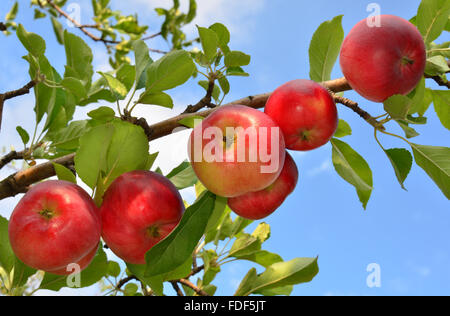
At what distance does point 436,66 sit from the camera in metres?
0.99

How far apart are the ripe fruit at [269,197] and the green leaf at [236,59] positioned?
16.0 inches

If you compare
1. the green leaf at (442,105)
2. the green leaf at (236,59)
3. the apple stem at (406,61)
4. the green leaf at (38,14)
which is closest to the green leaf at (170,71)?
the green leaf at (236,59)

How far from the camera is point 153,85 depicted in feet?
3.28

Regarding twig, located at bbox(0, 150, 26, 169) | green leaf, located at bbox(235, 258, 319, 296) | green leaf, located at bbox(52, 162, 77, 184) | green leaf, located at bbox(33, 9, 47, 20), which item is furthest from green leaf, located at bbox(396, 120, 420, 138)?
green leaf, located at bbox(33, 9, 47, 20)

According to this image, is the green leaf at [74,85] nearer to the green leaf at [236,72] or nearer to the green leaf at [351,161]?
the green leaf at [236,72]

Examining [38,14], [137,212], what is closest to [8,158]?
[137,212]

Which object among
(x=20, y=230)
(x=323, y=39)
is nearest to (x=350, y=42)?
(x=323, y=39)

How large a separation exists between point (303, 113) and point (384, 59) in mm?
204

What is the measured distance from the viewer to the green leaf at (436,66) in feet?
3.11

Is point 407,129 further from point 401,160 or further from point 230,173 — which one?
point 230,173

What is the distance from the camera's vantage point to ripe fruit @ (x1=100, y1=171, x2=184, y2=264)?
0.87 metres

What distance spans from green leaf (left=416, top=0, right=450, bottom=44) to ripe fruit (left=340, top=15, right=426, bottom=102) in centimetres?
17

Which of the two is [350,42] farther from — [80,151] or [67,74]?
[67,74]

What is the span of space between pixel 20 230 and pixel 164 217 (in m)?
0.28
